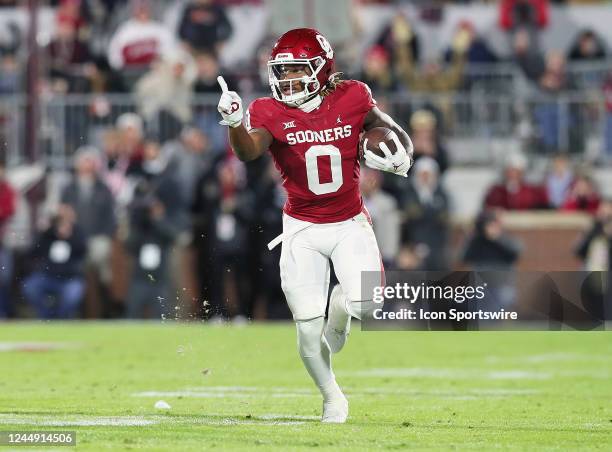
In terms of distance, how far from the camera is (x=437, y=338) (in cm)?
1675

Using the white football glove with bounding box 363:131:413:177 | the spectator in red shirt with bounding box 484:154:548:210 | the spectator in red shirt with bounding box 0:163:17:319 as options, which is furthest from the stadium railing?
the white football glove with bounding box 363:131:413:177

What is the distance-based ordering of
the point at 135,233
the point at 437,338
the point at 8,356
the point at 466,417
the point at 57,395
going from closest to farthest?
the point at 466,417 < the point at 57,395 < the point at 8,356 < the point at 437,338 < the point at 135,233

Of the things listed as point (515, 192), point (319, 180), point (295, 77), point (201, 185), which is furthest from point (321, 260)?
point (515, 192)

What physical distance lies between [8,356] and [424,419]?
19.5ft

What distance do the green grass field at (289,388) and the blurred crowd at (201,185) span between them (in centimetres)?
63

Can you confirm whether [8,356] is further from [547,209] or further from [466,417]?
[547,209]

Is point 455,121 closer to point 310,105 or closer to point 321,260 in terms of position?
point 310,105

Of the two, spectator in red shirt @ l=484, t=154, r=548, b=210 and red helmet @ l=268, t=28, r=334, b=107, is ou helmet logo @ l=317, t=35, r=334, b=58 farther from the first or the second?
spectator in red shirt @ l=484, t=154, r=548, b=210

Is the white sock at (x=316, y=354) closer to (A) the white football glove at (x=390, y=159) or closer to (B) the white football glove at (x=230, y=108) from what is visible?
(A) the white football glove at (x=390, y=159)

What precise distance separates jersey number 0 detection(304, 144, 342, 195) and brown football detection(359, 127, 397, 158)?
0.15 meters

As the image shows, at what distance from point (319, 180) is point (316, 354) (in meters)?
0.97

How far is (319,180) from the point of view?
871 centimetres

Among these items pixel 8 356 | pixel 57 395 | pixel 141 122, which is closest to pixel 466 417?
pixel 57 395

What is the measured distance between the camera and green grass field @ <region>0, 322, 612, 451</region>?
7.84 m
